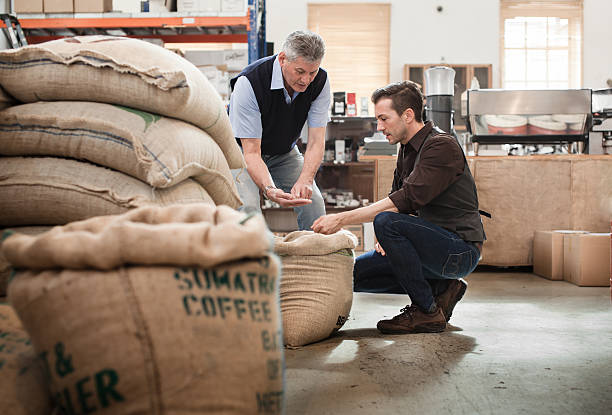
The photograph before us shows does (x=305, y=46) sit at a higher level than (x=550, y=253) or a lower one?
higher

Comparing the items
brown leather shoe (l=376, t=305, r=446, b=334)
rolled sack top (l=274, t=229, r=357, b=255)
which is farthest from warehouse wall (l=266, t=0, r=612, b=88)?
rolled sack top (l=274, t=229, r=357, b=255)

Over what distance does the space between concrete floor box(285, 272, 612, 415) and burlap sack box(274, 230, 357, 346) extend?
0.24 ft

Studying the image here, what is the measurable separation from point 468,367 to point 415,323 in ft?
1.41

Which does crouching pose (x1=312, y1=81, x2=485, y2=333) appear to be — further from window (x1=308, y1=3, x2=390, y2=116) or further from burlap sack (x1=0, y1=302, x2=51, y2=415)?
window (x1=308, y1=3, x2=390, y2=116)

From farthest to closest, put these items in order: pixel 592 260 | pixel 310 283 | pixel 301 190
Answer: pixel 592 260
pixel 301 190
pixel 310 283

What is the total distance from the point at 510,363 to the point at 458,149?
833 mm

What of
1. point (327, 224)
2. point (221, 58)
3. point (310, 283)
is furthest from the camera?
point (221, 58)

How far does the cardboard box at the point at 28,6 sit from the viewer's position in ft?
12.4

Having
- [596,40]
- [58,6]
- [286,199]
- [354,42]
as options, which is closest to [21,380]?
[286,199]

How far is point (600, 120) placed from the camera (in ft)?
14.1

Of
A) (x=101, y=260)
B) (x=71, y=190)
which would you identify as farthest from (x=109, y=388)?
(x=71, y=190)

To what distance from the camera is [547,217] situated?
156 inches

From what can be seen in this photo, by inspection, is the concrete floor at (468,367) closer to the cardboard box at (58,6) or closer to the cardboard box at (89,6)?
the cardboard box at (89,6)

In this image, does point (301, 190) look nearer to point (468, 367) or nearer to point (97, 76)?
point (468, 367)
